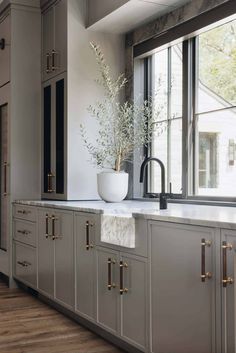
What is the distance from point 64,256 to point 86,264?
38 cm

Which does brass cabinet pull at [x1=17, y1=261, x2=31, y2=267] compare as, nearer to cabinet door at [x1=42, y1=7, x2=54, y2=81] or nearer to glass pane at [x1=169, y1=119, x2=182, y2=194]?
glass pane at [x1=169, y1=119, x2=182, y2=194]

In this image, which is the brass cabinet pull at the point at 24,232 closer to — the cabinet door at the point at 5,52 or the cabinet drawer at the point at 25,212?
the cabinet drawer at the point at 25,212

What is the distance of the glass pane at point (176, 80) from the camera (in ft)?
12.4

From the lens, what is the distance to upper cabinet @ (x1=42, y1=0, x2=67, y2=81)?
4.18 m

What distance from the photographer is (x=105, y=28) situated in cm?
416

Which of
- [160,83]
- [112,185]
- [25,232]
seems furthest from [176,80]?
[25,232]

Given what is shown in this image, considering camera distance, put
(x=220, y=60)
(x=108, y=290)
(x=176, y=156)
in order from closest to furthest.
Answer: (x=108, y=290) < (x=220, y=60) < (x=176, y=156)

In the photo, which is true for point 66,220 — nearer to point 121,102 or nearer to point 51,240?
point 51,240

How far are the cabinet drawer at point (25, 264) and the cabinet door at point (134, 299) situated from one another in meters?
1.53

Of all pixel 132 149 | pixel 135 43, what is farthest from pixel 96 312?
pixel 135 43

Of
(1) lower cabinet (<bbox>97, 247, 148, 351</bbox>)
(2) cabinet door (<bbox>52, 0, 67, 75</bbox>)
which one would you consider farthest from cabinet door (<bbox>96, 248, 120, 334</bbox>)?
(2) cabinet door (<bbox>52, 0, 67, 75</bbox>)

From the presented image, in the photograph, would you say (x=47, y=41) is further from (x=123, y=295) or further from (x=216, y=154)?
(x=123, y=295)

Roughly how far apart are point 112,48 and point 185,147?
1222mm

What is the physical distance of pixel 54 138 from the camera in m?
4.36
